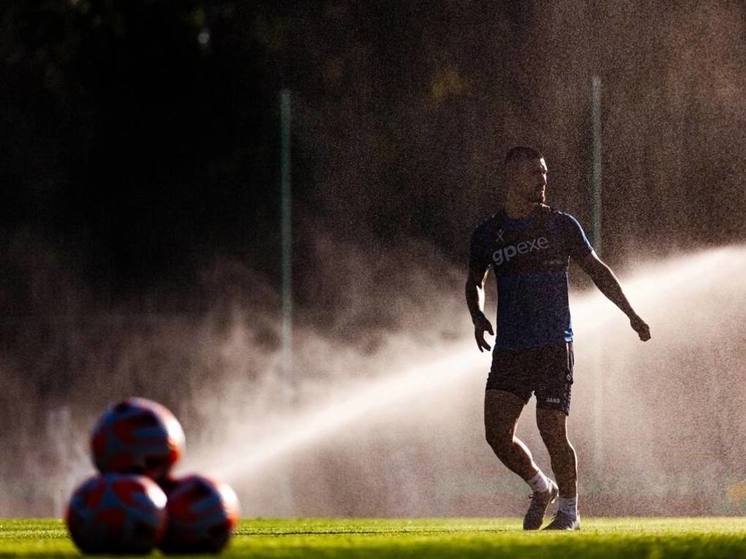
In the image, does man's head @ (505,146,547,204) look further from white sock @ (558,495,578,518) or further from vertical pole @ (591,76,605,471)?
vertical pole @ (591,76,605,471)

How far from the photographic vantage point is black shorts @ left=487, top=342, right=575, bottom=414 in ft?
35.4

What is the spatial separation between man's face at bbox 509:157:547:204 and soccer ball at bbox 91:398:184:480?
11.5 feet

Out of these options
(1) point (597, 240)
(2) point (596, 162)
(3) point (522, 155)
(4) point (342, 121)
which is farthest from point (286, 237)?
(3) point (522, 155)

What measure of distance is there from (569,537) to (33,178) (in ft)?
62.8

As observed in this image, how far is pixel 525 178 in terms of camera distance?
10.9 meters

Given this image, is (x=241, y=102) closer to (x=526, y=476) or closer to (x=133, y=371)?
(x=133, y=371)

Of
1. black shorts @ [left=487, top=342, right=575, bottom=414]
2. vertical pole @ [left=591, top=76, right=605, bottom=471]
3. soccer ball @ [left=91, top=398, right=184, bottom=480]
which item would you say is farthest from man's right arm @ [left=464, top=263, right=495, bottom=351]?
vertical pole @ [left=591, top=76, right=605, bottom=471]

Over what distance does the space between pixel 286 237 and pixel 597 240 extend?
399cm

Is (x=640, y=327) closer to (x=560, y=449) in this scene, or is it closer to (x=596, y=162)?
(x=560, y=449)

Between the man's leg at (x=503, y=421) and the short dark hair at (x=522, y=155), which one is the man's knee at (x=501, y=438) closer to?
the man's leg at (x=503, y=421)

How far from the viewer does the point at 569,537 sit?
9.27 metres

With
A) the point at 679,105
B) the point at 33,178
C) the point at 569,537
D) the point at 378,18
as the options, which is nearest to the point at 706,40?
the point at 679,105

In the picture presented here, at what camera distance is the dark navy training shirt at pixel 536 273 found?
10.8 m

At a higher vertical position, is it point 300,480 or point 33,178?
point 33,178
